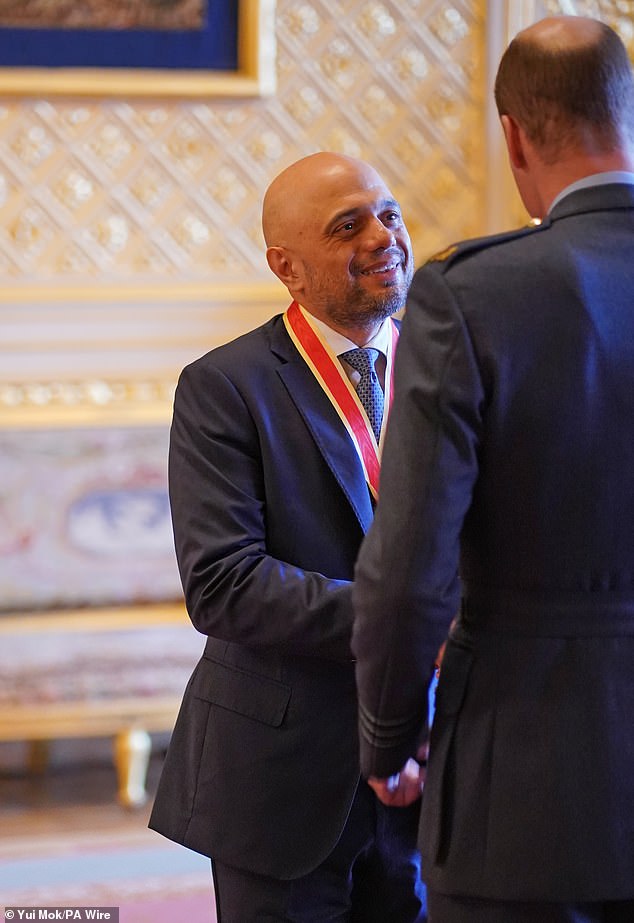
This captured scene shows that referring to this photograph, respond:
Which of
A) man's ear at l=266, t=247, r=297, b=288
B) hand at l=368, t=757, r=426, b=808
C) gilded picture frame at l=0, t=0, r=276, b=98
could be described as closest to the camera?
hand at l=368, t=757, r=426, b=808

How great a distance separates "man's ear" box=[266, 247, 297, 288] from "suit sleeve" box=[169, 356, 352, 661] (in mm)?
228

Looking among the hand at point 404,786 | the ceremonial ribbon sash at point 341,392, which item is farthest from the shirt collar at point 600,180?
the hand at point 404,786

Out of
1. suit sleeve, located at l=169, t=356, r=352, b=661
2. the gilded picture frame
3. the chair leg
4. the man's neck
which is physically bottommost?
the chair leg

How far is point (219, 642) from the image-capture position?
2002mm

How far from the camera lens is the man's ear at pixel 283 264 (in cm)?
207

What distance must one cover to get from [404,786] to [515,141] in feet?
2.56

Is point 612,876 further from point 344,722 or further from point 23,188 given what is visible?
point 23,188

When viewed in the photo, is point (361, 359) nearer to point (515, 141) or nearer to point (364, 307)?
point (364, 307)

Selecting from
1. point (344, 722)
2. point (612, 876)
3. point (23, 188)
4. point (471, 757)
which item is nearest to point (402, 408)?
point (471, 757)

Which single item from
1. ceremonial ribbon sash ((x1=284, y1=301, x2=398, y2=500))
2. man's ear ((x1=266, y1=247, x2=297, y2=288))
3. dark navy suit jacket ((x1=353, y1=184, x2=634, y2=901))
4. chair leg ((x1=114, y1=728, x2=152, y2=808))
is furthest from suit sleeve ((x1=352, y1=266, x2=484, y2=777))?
chair leg ((x1=114, y1=728, x2=152, y2=808))

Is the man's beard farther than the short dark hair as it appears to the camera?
Yes

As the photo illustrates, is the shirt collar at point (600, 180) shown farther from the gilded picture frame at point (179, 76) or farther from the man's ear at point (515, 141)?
the gilded picture frame at point (179, 76)

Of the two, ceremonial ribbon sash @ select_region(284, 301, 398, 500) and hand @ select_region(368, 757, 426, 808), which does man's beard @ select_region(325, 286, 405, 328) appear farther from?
hand @ select_region(368, 757, 426, 808)

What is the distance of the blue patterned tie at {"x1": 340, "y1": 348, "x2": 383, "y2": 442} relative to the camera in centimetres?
199
